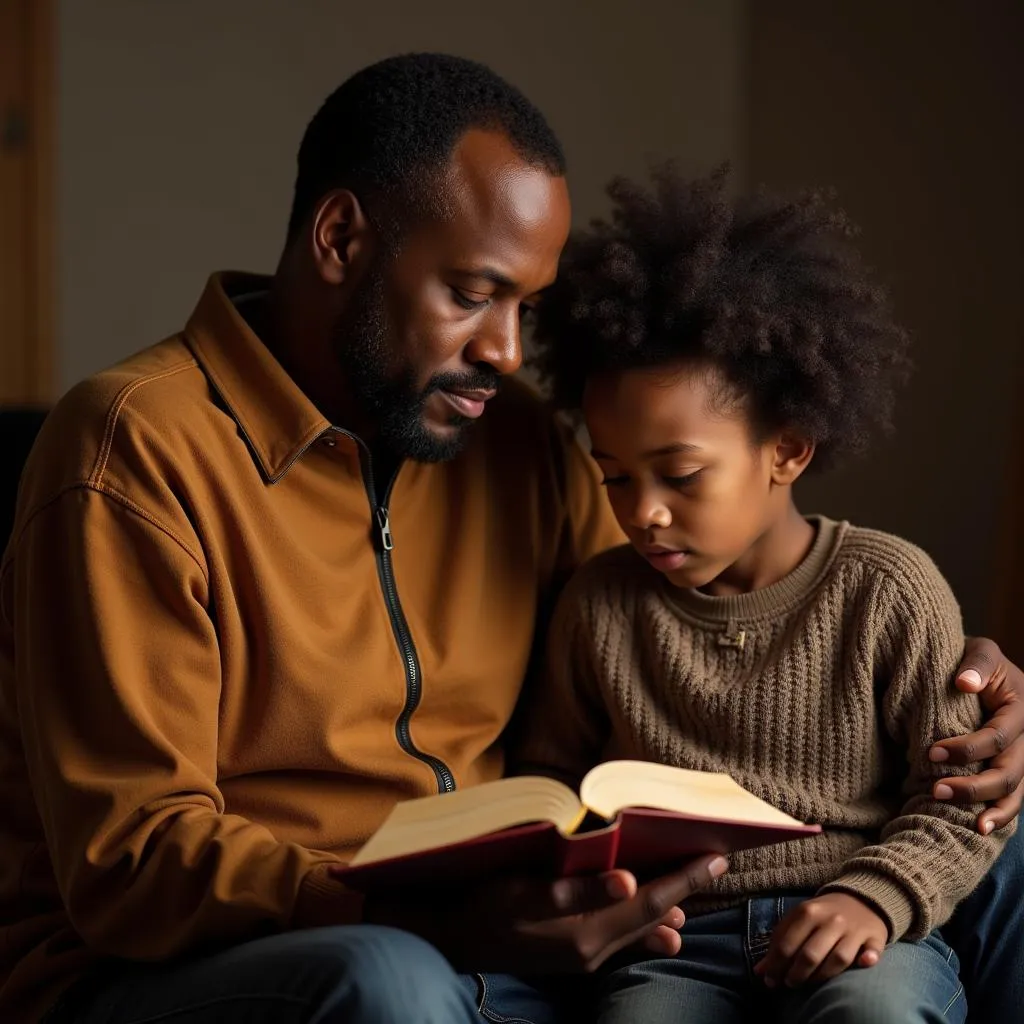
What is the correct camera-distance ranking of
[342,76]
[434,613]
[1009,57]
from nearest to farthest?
[434,613], [1009,57], [342,76]

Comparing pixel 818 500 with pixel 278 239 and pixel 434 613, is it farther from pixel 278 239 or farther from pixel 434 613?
pixel 434 613

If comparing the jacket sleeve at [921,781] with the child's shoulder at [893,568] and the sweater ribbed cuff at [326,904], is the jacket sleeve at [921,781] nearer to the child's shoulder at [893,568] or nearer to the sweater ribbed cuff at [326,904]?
the child's shoulder at [893,568]

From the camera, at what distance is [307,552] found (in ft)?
5.07

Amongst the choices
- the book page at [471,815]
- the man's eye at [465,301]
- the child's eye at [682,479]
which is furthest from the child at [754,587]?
the book page at [471,815]

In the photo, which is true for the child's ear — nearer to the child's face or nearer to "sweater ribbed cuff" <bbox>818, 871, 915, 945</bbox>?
the child's face

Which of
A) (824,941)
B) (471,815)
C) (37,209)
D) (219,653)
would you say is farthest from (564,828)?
(37,209)

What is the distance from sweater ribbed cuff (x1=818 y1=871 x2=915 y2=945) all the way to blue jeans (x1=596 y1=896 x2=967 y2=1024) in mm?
31

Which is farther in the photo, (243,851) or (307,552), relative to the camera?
(307,552)

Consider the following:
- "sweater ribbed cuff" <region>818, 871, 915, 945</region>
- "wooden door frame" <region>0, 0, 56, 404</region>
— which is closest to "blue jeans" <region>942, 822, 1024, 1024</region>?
"sweater ribbed cuff" <region>818, 871, 915, 945</region>

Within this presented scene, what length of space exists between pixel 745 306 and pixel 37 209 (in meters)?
2.34

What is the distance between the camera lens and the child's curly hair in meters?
1.59

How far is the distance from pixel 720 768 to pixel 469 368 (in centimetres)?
54

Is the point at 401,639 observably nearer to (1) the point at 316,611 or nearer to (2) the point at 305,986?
(1) the point at 316,611

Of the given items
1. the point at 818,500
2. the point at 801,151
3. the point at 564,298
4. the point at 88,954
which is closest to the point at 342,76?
the point at 801,151
